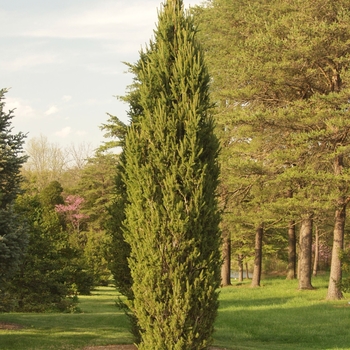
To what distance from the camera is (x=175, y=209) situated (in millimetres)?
7988

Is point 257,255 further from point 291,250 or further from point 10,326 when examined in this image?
point 10,326

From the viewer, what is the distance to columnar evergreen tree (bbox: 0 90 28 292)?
980 centimetres

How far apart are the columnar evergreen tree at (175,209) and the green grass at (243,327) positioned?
3382mm

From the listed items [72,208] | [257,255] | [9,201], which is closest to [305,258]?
[257,255]

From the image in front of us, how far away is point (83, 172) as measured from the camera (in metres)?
46.1

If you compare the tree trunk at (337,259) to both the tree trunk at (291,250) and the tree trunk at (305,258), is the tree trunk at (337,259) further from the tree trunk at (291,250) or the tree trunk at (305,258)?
the tree trunk at (291,250)

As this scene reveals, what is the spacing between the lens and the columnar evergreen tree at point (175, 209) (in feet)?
26.3

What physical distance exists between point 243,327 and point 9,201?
811 cm

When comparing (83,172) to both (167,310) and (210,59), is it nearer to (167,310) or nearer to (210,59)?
(210,59)

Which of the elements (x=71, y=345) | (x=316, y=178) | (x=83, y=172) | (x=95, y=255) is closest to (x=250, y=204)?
(x=316, y=178)

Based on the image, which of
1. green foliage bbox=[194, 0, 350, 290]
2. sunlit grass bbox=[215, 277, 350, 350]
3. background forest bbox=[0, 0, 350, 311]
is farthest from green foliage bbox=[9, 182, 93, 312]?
green foliage bbox=[194, 0, 350, 290]

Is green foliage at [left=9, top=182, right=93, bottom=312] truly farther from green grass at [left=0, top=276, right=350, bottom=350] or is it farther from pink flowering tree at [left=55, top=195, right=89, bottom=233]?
pink flowering tree at [left=55, top=195, right=89, bottom=233]

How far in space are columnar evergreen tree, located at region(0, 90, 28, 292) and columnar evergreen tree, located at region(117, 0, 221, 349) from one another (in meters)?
2.56

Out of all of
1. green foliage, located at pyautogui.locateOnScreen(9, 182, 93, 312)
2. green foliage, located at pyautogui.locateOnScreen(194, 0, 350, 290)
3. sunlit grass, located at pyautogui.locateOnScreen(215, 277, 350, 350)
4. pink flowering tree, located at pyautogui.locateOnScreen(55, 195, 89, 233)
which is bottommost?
sunlit grass, located at pyautogui.locateOnScreen(215, 277, 350, 350)
